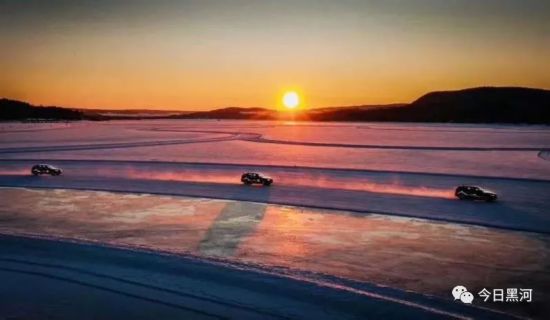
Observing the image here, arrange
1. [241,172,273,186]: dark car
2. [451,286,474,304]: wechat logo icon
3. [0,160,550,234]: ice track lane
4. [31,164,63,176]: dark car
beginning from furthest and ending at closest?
[31,164,63,176]: dark car < [241,172,273,186]: dark car < [0,160,550,234]: ice track lane < [451,286,474,304]: wechat logo icon

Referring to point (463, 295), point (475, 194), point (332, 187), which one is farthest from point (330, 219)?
point (332, 187)

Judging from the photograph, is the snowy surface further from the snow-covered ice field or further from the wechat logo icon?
the wechat logo icon

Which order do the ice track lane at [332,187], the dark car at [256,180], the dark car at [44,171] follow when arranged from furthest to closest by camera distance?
the dark car at [44,171] → the dark car at [256,180] → the ice track lane at [332,187]

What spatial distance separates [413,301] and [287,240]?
5.75m

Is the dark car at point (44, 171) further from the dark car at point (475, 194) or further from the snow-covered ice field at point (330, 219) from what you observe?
the dark car at point (475, 194)

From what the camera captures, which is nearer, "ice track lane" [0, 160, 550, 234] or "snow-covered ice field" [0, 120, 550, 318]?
"snow-covered ice field" [0, 120, 550, 318]

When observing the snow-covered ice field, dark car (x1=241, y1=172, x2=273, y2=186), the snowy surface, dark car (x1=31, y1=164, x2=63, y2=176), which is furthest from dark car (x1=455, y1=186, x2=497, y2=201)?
dark car (x1=31, y1=164, x2=63, y2=176)

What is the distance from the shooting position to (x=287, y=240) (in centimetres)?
1534

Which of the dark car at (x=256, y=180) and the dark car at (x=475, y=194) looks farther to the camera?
the dark car at (x=256, y=180)

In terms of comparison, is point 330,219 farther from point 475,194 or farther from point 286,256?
point 475,194

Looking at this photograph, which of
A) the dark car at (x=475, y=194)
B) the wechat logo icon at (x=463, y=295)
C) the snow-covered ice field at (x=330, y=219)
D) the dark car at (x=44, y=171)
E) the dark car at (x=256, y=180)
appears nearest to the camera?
the wechat logo icon at (x=463, y=295)

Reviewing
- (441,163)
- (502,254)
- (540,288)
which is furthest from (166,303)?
(441,163)

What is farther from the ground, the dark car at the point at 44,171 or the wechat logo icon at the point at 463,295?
the wechat logo icon at the point at 463,295

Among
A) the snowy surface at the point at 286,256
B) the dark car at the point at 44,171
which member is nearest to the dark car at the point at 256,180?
the snowy surface at the point at 286,256
